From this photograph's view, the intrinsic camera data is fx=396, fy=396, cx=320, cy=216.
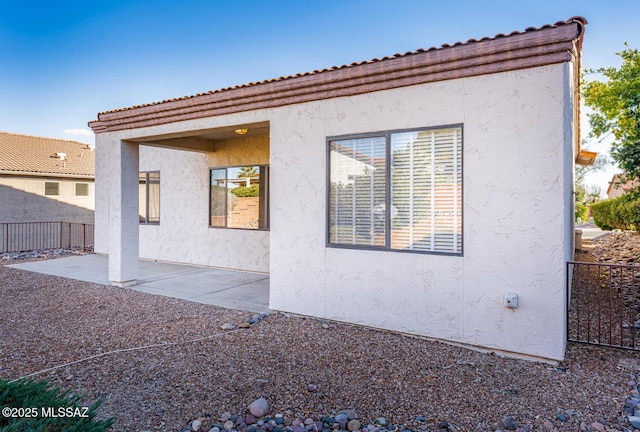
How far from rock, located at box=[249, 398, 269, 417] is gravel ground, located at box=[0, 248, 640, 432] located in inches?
2.7

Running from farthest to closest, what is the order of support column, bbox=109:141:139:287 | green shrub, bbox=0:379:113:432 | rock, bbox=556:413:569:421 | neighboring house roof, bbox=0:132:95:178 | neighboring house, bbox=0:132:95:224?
neighboring house roof, bbox=0:132:95:178
neighboring house, bbox=0:132:95:224
support column, bbox=109:141:139:287
rock, bbox=556:413:569:421
green shrub, bbox=0:379:113:432

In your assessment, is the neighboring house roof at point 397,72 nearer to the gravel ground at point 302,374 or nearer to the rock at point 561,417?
the gravel ground at point 302,374

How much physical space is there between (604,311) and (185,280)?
8.28 metres

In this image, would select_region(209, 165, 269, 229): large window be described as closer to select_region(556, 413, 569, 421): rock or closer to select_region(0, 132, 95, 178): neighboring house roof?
select_region(556, 413, 569, 421): rock

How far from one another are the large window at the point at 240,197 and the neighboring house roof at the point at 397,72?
3.14 meters

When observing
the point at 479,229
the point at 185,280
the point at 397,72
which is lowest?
the point at 185,280

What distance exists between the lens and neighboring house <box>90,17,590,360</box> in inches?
174

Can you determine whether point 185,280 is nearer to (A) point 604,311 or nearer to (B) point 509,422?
(B) point 509,422

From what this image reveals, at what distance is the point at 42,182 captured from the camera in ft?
59.1

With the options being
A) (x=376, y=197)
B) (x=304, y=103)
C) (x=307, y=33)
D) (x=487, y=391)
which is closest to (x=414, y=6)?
(x=307, y=33)

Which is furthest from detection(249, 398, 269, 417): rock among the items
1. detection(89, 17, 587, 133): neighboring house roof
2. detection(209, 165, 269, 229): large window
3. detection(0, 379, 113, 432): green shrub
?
detection(209, 165, 269, 229): large window

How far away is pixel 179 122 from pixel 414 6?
7.38m

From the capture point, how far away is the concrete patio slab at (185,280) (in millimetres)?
7375

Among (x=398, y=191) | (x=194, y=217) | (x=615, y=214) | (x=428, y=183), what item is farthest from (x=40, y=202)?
(x=615, y=214)
